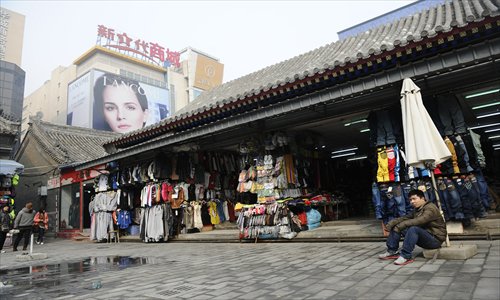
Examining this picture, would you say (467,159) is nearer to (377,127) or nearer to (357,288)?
(377,127)

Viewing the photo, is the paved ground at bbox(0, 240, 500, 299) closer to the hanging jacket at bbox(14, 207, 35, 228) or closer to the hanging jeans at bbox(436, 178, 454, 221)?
the hanging jeans at bbox(436, 178, 454, 221)

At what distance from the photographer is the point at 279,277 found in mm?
4590

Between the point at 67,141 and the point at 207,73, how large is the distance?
45938 mm

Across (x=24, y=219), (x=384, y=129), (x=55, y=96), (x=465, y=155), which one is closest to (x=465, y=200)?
(x=465, y=155)

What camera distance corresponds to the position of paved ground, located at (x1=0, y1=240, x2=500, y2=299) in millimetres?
3588

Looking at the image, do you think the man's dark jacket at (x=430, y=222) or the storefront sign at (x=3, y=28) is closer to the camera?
the man's dark jacket at (x=430, y=222)

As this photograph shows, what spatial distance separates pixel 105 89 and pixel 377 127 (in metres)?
48.6

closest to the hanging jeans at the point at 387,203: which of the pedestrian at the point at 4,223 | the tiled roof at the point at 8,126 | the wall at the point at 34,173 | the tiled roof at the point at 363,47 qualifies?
the tiled roof at the point at 363,47

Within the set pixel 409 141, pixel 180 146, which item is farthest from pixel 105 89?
pixel 409 141

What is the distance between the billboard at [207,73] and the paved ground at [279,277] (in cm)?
5856

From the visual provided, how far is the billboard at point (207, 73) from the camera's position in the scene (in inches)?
2506

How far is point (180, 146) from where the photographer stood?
455 inches

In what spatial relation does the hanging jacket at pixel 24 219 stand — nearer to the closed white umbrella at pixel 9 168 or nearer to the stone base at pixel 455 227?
the closed white umbrella at pixel 9 168

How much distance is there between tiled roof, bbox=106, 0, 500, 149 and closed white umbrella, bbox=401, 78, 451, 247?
1130 mm
